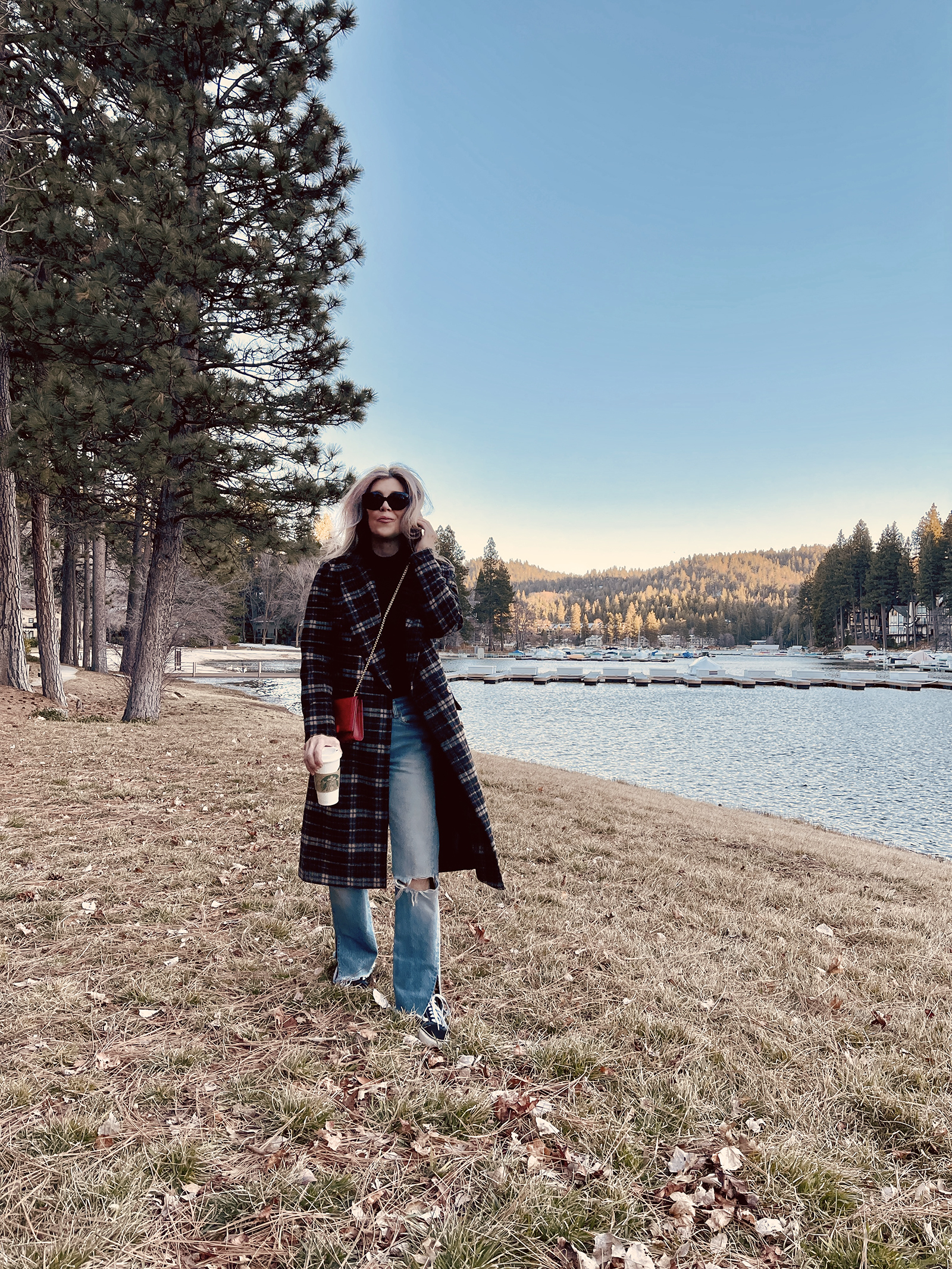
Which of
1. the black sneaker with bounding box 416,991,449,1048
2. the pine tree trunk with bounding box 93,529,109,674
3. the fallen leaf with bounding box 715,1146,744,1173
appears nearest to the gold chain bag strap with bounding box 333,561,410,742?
the black sneaker with bounding box 416,991,449,1048

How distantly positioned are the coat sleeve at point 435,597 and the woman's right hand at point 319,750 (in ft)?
1.91

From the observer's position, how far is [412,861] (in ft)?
8.58

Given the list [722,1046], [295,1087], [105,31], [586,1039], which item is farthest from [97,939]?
[105,31]

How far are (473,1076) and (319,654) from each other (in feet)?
5.69

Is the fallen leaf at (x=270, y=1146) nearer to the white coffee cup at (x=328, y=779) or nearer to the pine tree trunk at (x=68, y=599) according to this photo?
the white coffee cup at (x=328, y=779)

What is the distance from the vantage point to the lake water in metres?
13.4

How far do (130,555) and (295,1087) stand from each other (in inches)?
692

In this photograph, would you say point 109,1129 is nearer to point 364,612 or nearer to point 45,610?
point 364,612

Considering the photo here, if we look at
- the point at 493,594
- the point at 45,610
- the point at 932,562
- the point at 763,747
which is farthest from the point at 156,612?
the point at 932,562

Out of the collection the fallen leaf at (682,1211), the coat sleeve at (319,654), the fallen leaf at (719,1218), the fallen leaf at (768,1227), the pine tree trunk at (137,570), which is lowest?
the fallen leaf at (768,1227)

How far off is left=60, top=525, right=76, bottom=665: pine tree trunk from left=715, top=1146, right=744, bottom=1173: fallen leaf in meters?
18.0

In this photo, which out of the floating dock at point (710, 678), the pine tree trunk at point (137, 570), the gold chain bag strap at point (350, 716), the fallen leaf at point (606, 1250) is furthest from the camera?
the floating dock at point (710, 678)

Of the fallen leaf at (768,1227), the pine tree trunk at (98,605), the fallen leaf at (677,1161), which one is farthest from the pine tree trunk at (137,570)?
the fallen leaf at (768,1227)

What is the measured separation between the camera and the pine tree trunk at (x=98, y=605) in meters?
19.5
